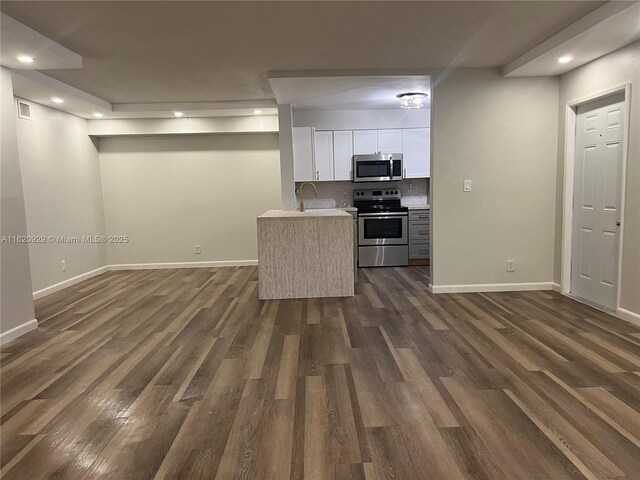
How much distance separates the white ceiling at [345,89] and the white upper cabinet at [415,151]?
0.61m

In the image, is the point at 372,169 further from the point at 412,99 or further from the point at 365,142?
the point at 412,99

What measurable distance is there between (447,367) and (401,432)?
857 mm

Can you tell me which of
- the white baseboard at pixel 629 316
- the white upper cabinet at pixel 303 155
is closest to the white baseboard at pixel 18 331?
the white upper cabinet at pixel 303 155

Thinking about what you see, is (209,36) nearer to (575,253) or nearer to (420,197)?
(575,253)

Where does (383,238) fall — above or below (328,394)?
above

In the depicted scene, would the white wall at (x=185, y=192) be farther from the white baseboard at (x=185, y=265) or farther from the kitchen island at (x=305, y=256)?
the kitchen island at (x=305, y=256)

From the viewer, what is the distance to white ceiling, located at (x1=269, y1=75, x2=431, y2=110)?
445cm

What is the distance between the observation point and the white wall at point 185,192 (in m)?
6.66

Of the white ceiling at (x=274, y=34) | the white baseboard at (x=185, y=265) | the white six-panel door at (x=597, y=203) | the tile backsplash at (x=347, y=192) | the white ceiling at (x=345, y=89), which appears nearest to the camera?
the white ceiling at (x=274, y=34)

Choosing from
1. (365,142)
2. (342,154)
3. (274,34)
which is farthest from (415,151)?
(274,34)

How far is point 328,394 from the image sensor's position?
2.40 m

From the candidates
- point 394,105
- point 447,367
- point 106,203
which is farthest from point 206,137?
point 447,367

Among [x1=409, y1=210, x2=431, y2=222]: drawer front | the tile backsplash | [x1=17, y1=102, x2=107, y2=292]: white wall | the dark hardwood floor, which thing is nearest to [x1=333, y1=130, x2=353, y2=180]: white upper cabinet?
the tile backsplash

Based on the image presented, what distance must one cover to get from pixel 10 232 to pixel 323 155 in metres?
4.33
